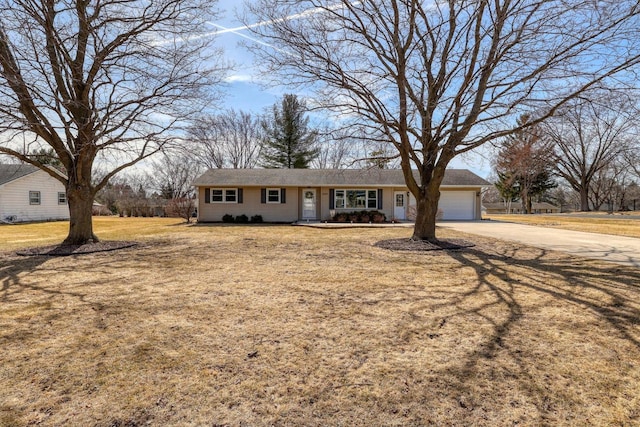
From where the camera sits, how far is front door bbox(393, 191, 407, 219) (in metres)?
22.0

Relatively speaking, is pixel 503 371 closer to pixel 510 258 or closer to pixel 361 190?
pixel 510 258

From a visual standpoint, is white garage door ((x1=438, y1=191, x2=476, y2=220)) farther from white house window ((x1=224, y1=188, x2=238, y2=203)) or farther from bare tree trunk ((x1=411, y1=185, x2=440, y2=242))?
bare tree trunk ((x1=411, y1=185, x2=440, y2=242))

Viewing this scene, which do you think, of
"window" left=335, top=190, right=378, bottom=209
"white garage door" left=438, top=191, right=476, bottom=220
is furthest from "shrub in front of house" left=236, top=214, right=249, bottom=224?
"white garage door" left=438, top=191, right=476, bottom=220

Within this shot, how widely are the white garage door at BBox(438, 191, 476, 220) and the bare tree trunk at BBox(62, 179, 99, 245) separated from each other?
19065 millimetres

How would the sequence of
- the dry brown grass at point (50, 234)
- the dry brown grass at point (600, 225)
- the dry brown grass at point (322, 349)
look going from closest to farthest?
1. the dry brown grass at point (322, 349)
2. the dry brown grass at point (50, 234)
3. the dry brown grass at point (600, 225)

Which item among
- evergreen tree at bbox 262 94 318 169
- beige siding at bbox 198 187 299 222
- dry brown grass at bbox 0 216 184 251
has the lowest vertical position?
dry brown grass at bbox 0 216 184 251

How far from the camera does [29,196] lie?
72.8 ft

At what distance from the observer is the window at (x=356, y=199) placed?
2139 cm

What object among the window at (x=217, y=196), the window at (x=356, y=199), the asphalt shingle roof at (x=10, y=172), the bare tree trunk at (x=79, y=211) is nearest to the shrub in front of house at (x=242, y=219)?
the window at (x=217, y=196)

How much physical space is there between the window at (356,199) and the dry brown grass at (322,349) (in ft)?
50.6

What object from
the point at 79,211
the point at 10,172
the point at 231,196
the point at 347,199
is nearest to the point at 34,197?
the point at 10,172

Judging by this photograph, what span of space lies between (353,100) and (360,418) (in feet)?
29.2

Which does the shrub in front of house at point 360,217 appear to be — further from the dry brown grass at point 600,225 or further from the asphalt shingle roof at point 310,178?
the dry brown grass at point 600,225

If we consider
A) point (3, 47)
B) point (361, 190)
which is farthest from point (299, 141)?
point (3, 47)
